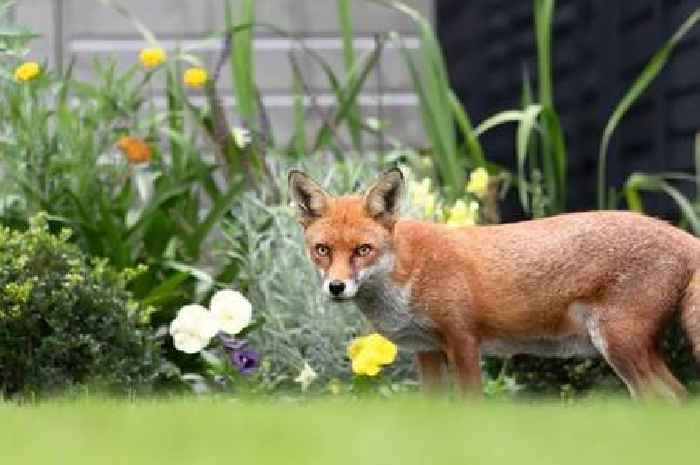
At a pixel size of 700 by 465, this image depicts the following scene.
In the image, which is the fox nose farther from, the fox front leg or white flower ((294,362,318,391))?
white flower ((294,362,318,391))

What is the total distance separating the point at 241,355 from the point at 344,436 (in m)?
2.97

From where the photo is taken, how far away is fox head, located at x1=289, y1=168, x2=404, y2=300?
4.82 metres

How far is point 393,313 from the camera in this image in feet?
16.2

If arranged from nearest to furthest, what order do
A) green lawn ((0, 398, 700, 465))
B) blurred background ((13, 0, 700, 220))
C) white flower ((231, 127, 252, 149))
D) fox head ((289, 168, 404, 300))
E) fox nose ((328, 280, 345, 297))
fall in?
green lawn ((0, 398, 700, 465))
fox nose ((328, 280, 345, 297))
fox head ((289, 168, 404, 300))
white flower ((231, 127, 252, 149))
blurred background ((13, 0, 700, 220))

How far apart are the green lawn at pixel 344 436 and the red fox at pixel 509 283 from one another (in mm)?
855

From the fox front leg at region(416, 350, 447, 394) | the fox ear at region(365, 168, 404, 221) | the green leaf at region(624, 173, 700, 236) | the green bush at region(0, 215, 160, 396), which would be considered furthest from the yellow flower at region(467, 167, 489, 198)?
the fox ear at region(365, 168, 404, 221)

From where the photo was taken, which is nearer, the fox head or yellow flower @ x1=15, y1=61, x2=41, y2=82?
the fox head

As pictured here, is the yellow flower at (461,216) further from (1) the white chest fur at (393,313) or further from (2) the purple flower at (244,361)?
(1) the white chest fur at (393,313)

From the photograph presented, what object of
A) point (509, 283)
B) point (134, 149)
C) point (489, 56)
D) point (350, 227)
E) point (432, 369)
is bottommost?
point (432, 369)

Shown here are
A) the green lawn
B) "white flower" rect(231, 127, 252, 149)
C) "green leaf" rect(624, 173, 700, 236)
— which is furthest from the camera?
"white flower" rect(231, 127, 252, 149)

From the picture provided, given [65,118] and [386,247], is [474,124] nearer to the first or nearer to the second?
[65,118]

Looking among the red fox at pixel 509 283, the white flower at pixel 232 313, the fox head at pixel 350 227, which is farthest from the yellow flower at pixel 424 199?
the fox head at pixel 350 227

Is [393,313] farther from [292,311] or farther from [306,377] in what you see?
[292,311]

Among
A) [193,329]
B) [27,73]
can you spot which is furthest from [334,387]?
[27,73]
